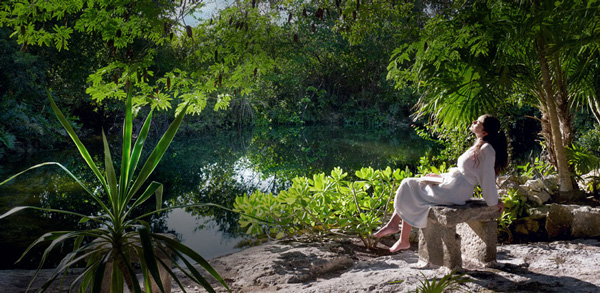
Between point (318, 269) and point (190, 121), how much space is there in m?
19.7

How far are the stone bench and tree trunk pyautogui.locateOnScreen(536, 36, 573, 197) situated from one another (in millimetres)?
2343

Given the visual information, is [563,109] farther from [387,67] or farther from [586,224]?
[387,67]

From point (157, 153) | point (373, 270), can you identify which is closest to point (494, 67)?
point (373, 270)

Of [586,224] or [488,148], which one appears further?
[586,224]

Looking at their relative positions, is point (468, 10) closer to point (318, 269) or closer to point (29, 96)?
point (318, 269)

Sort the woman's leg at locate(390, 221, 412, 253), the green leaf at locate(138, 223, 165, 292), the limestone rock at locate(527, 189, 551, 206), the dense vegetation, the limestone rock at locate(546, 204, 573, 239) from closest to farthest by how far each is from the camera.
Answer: the green leaf at locate(138, 223, 165, 292) < the woman's leg at locate(390, 221, 412, 253) < the dense vegetation < the limestone rock at locate(546, 204, 573, 239) < the limestone rock at locate(527, 189, 551, 206)

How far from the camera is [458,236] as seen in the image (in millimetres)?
2975

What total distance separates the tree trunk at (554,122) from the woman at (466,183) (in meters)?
2.09

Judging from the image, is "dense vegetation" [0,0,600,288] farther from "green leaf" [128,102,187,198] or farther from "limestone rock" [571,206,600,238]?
"green leaf" [128,102,187,198]

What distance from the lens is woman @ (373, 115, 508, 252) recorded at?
3023mm

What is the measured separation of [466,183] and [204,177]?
8.52m

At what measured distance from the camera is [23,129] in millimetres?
12320

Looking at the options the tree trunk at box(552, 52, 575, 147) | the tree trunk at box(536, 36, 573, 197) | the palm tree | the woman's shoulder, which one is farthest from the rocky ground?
the tree trunk at box(552, 52, 575, 147)

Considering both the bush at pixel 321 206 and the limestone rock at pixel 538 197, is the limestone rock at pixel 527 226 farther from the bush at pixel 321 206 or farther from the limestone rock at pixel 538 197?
the bush at pixel 321 206
